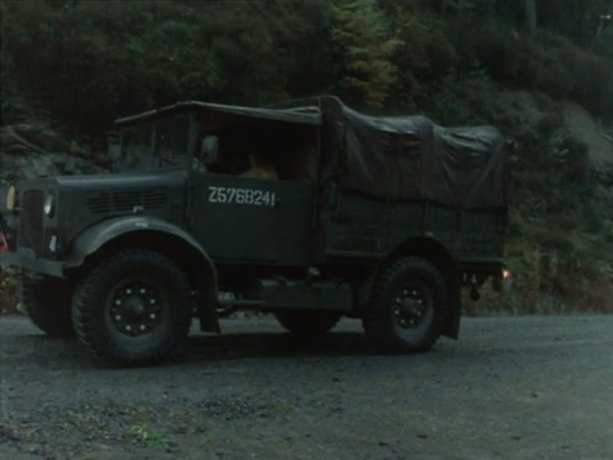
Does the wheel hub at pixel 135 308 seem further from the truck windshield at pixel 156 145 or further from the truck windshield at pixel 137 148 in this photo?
the truck windshield at pixel 137 148

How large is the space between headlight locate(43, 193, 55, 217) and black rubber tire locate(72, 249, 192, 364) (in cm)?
75

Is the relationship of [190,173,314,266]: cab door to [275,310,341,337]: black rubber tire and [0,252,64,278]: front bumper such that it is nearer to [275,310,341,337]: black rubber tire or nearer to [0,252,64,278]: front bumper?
[0,252,64,278]: front bumper

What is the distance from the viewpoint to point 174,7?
75.5 ft

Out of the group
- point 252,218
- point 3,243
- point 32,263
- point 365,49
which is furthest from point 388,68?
point 32,263

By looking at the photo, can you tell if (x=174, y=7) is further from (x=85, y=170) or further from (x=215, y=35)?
(x=85, y=170)

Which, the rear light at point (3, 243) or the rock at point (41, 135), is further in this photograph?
the rock at point (41, 135)

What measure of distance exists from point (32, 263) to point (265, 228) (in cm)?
234

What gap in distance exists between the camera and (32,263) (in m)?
11.9

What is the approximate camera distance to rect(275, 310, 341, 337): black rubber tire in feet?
46.4

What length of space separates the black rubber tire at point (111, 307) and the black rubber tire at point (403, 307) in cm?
241

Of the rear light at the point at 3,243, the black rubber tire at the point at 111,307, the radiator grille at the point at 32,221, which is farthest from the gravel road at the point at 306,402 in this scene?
the radiator grille at the point at 32,221

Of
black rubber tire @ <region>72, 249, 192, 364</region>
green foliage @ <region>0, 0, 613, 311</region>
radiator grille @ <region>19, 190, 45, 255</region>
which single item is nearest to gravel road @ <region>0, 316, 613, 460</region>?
black rubber tire @ <region>72, 249, 192, 364</region>

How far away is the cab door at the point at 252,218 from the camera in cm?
1202

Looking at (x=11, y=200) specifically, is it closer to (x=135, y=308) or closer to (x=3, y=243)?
(x=3, y=243)
